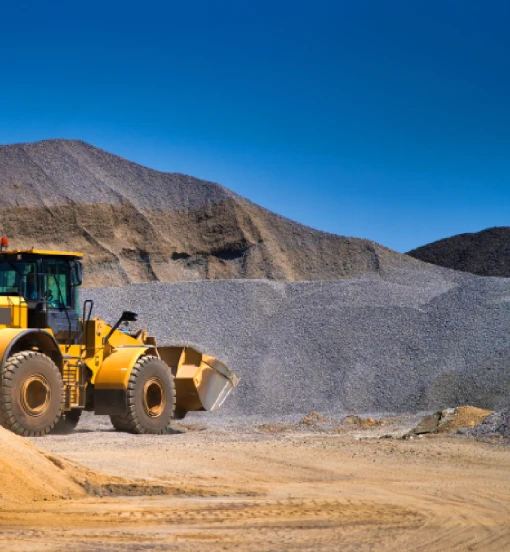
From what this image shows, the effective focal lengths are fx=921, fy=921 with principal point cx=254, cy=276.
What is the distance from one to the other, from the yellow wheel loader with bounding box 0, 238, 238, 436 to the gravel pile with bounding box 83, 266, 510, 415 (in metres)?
7.06

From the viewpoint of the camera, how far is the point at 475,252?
5762 centimetres

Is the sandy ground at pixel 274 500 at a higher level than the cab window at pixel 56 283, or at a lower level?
lower

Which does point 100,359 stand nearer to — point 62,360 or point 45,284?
point 62,360

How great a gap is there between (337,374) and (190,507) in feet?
52.8

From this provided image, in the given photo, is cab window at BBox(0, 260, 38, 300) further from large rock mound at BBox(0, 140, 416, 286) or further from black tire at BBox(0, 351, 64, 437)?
large rock mound at BBox(0, 140, 416, 286)

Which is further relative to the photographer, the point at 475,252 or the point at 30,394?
the point at 475,252

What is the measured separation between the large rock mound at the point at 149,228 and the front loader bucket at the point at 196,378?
29.2 metres

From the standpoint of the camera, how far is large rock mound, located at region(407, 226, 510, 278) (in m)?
54.7

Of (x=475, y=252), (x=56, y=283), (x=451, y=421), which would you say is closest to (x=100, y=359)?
(x=56, y=283)

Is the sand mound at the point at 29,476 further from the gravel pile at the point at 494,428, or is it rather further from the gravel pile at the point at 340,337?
the gravel pile at the point at 340,337

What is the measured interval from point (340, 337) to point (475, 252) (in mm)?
34698

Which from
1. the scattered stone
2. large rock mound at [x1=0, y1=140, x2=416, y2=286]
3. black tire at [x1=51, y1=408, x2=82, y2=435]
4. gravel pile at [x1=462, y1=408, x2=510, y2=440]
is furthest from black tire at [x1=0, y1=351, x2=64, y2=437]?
large rock mound at [x1=0, y1=140, x2=416, y2=286]

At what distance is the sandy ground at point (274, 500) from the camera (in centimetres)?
575

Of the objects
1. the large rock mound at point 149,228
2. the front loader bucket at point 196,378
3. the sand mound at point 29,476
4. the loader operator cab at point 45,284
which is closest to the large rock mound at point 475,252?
the large rock mound at point 149,228
